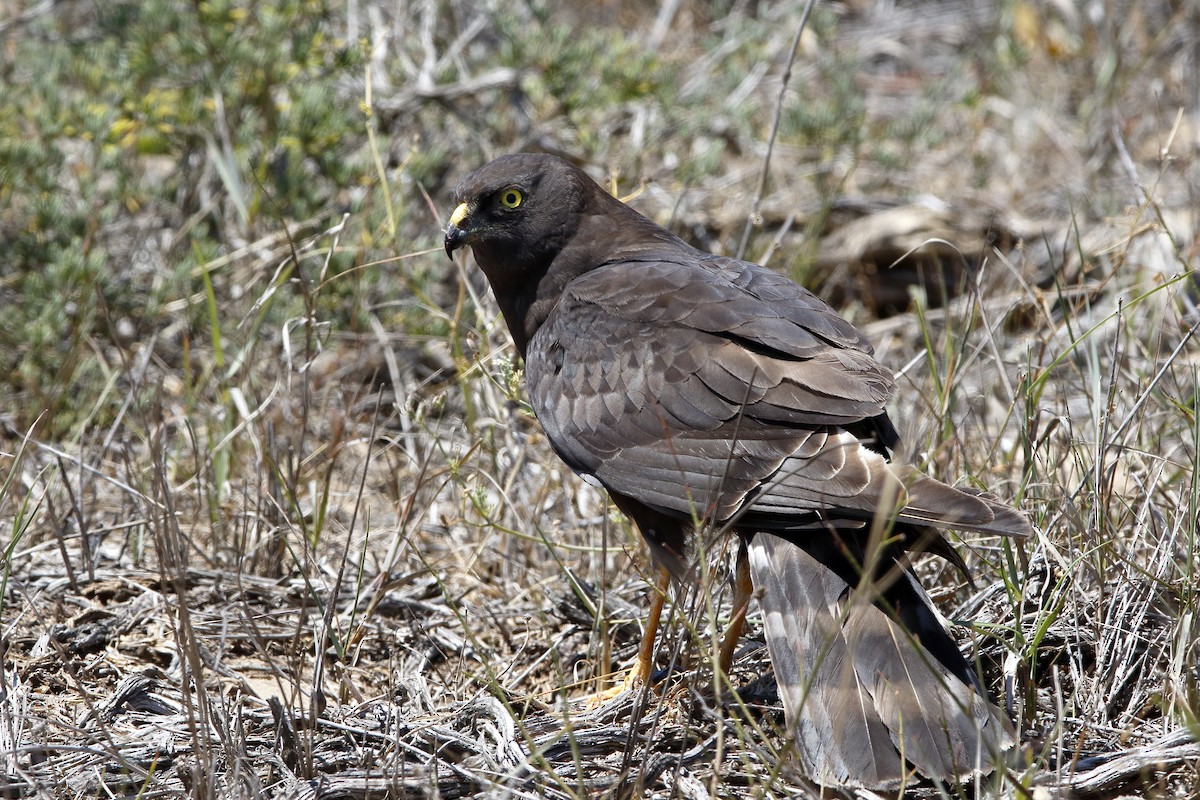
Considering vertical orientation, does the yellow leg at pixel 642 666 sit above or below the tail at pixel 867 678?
below

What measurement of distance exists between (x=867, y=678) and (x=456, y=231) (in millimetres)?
2207

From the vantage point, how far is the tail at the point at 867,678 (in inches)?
112

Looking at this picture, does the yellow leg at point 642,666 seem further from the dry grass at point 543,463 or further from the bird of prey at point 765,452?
the dry grass at point 543,463

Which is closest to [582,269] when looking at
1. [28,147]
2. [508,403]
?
[508,403]

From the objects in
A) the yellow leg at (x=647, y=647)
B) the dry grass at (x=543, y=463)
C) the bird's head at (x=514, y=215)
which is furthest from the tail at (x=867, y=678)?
the bird's head at (x=514, y=215)

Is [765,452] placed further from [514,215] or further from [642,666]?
[514,215]

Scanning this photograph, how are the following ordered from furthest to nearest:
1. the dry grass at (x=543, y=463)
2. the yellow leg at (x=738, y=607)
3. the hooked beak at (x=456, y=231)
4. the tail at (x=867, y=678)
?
the hooked beak at (x=456, y=231) < the yellow leg at (x=738, y=607) < the dry grass at (x=543, y=463) < the tail at (x=867, y=678)

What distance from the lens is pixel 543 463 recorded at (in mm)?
4836

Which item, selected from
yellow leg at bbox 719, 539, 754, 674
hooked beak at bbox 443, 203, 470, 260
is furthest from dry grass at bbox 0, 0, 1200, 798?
hooked beak at bbox 443, 203, 470, 260

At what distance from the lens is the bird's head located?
4.25 metres

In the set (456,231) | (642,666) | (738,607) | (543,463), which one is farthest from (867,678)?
(456,231)

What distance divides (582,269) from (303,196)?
7.62ft

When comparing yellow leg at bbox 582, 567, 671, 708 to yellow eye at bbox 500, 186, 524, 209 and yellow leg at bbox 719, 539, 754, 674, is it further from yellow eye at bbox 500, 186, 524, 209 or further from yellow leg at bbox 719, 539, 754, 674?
yellow eye at bbox 500, 186, 524, 209

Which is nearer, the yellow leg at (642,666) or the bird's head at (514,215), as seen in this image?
the yellow leg at (642,666)
